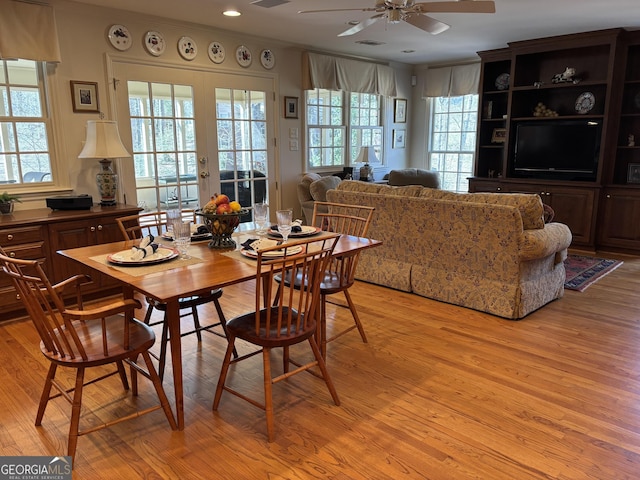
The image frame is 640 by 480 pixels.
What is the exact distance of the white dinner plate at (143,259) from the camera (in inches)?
88.0

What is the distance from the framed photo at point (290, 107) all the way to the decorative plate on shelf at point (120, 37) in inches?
82.2

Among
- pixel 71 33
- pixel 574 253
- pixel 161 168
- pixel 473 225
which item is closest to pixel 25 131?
pixel 71 33

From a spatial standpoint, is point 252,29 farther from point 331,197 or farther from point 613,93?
point 613,93

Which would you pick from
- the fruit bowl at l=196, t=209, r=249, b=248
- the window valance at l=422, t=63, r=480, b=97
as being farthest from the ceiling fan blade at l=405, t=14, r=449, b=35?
the window valance at l=422, t=63, r=480, b=97

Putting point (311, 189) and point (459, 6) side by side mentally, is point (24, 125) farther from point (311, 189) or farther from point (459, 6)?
point (459, 6)

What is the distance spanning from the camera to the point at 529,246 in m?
3.34

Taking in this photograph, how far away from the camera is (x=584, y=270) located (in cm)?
489

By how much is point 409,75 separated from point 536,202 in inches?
204

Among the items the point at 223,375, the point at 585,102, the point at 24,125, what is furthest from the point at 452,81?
the point at 223,375

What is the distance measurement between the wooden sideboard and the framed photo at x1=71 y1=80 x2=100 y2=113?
0.94 meters

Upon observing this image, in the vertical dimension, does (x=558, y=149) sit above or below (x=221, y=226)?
above

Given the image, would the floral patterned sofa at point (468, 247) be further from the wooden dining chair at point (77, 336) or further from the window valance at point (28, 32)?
the window valance at point (28, 32)

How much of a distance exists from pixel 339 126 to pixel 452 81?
78.8 inches

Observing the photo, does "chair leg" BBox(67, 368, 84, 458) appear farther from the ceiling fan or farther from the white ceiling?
the white ceiling
